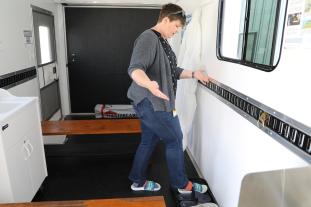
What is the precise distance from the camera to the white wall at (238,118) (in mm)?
1100

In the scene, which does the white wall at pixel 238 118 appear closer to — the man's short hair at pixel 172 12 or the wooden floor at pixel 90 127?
the man's short hair at pixel 172 12

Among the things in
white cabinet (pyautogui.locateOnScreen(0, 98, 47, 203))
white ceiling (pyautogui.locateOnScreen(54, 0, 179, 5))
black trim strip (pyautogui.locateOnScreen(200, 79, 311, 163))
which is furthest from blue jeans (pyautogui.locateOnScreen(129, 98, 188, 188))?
white ceiling (pyautogui.locateOnScreen(54, 0, 179, 5))

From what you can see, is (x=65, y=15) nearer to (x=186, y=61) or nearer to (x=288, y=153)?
(x=186, y=61)

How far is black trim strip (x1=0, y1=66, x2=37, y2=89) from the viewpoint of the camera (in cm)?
223

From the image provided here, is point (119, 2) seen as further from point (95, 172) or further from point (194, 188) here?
point (194, 188)

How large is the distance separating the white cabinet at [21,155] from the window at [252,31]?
1.51 meters

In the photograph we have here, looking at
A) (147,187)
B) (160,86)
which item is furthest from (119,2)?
(147,187)

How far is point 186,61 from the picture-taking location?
253 centimetres

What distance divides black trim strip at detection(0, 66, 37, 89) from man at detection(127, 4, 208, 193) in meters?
1.14

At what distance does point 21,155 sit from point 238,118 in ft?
4.91

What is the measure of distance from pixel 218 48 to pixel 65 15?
2.84 meters

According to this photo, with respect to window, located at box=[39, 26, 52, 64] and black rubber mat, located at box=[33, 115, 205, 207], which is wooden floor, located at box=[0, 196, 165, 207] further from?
window, located at box=[39, 26, 52, 64]

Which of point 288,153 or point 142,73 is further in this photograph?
point 142,73

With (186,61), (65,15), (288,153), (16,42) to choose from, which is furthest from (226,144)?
(65,15)
